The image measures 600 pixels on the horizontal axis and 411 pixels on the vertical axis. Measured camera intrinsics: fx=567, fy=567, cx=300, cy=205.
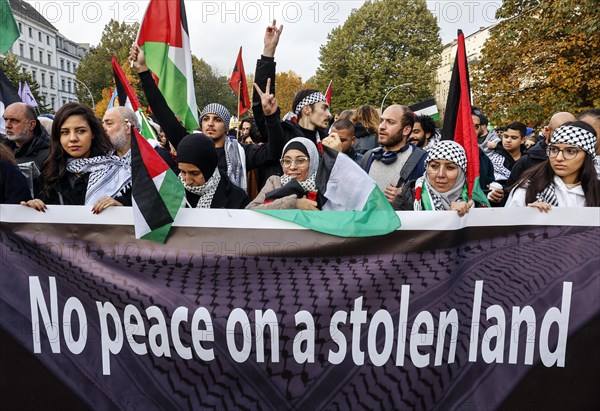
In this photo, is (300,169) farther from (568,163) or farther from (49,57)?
(49,57)

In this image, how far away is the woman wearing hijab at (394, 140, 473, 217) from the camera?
3213mm

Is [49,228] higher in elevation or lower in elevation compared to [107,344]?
higher

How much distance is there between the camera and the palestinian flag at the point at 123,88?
5309mm

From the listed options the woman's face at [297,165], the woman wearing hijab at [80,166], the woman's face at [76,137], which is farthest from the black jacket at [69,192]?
the woman's face at [297,165]

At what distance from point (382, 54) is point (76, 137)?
44668 mm

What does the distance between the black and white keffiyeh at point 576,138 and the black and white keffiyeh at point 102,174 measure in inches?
98.7

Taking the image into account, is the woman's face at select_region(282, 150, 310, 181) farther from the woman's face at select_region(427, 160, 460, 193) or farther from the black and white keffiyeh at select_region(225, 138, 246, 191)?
the black and white keffiyeh at select_region(225, 138, 246, 191)

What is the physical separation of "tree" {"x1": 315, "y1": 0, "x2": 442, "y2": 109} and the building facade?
5473 centimetres

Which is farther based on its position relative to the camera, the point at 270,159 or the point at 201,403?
the point at 270,159

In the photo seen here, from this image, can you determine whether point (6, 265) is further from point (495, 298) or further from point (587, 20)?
point (587, 20)

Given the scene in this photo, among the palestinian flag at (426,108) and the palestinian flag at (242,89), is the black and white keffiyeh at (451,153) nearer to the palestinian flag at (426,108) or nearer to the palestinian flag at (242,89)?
the palestinian flag at (426,108)

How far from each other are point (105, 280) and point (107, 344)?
0.32 meters

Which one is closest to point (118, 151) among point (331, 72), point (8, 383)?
point (8, 383)

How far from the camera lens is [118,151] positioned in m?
3.94
